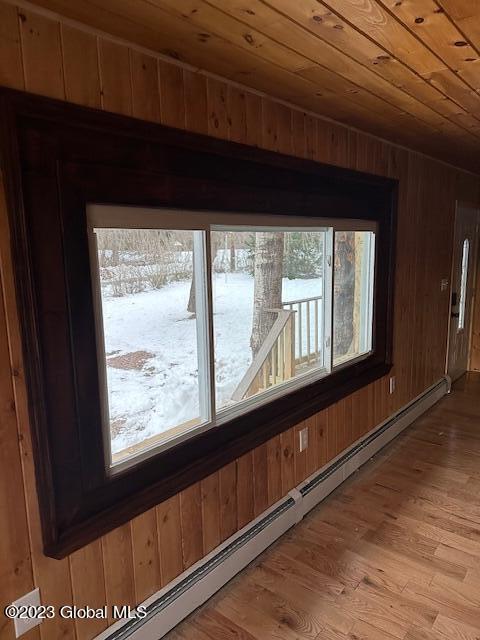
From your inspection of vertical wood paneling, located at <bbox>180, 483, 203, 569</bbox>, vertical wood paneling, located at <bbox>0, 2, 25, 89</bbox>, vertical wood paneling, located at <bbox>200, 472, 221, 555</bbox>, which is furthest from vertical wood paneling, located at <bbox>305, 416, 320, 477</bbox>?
vertical wood paneling, located at <bbox>0, 2, 25, 89</bbox>

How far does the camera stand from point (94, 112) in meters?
1.41

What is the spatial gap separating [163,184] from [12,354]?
791 millimetres

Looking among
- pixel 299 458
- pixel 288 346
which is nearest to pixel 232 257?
pixel 288 346

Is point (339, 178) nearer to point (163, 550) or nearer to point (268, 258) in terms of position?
point (268, 258)

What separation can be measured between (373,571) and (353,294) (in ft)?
5.82

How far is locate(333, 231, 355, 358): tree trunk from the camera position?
9.85 ft

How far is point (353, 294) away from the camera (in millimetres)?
3242

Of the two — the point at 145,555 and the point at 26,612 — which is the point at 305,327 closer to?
the point at 145,555

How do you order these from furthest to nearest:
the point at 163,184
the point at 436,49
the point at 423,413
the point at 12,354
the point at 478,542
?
1. the point at 423,413
2. the point at 478,542
3. the point at 163,184
4. the point at 436,49
5. the point at 12,354

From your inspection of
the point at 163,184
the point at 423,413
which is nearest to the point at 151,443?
the point at 163,184

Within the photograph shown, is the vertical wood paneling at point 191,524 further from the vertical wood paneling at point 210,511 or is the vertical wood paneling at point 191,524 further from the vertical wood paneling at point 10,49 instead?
the vertical wood paneling at point 10,49

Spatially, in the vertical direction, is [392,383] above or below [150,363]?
below

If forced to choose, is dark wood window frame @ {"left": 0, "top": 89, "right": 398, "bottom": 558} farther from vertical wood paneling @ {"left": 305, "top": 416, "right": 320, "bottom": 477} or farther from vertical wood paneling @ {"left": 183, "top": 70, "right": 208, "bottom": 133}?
vertical wood paneling @ {"left": 305, "top": 416, "right": 320, "bottom": 477}

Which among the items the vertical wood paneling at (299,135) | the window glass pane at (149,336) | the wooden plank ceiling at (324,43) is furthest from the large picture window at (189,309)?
the wooden plank ceiling at (324,43)
